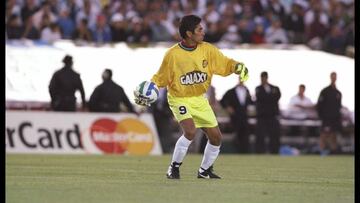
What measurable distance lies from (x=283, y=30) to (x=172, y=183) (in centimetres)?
1905

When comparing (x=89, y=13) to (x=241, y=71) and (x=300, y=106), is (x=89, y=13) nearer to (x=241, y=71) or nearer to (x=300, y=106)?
(x=300, y=106)

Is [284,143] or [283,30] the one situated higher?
[283,30]

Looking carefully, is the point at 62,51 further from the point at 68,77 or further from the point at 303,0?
the point at 303,0

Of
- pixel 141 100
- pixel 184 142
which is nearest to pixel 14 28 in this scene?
pixel 141 100

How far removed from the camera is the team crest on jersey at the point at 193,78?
621 inches

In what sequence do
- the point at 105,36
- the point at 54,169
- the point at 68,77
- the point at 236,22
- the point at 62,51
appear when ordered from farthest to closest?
the point at 236,22 < the point at 105,36 < the point at 62,51 < the point at 68,77 < the point at 54,169

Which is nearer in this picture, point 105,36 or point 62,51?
point 62,51

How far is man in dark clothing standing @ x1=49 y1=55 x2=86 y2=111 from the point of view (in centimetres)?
2680

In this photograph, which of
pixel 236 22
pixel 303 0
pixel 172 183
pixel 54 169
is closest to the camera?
pixel 172 183

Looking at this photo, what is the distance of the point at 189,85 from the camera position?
15.8 meters

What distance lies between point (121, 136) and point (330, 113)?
5.31 m

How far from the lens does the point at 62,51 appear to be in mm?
29328

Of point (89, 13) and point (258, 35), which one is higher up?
point (89, 13)

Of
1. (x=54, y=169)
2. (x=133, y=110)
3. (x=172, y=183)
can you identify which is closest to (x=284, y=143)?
(x=133, y=110)
